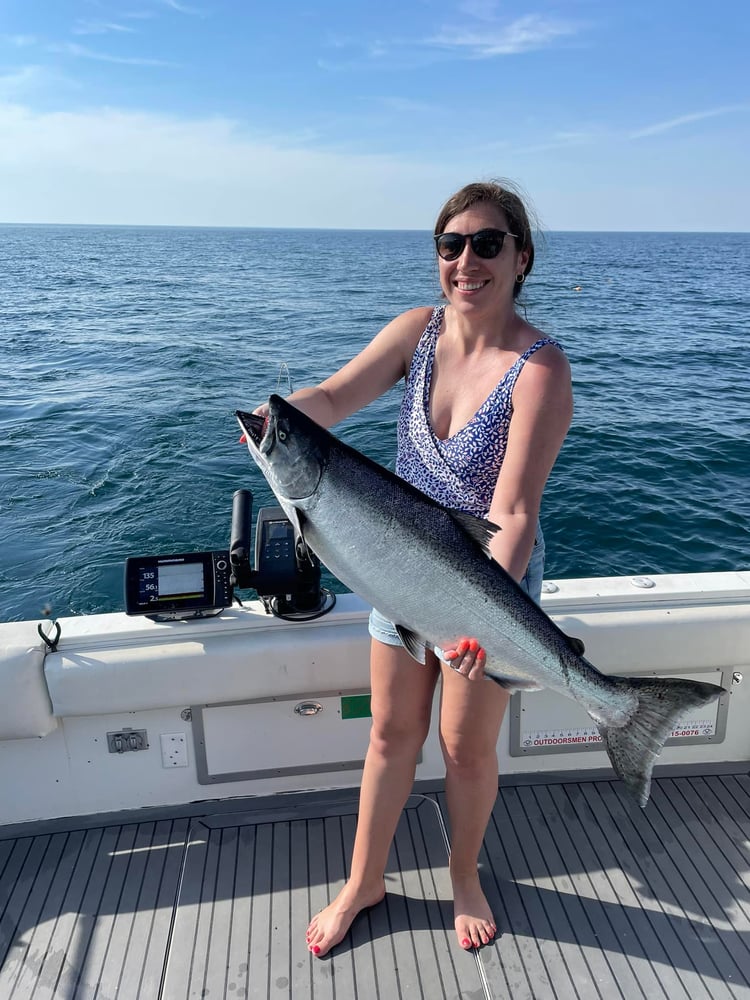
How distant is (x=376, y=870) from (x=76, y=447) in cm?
1130

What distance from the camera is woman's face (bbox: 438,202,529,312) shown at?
2.44m

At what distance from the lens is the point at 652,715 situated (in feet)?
7.72

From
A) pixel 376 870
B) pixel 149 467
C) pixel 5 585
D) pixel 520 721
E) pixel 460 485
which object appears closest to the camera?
pixel 460 485

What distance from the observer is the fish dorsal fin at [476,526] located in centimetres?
215

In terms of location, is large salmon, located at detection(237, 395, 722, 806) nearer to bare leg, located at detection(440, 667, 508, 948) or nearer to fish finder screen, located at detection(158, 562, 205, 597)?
bare leg, located at detection(440, 667, 508, 948)

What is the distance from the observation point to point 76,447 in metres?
12.6

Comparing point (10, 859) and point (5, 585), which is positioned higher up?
point (10, 859)

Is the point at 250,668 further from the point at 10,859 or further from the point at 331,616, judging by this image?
the point at 10,859

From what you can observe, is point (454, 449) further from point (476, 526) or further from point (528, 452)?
point (476, 526)

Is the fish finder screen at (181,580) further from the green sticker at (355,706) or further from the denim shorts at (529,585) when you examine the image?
the denim shorts at (529,585)

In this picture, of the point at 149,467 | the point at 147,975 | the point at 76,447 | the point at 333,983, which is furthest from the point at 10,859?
the point at 76,447

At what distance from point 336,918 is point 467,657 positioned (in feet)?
4.86

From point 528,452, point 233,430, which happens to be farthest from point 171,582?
point 233,430

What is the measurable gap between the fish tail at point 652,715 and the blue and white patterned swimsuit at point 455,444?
80 centimetres
